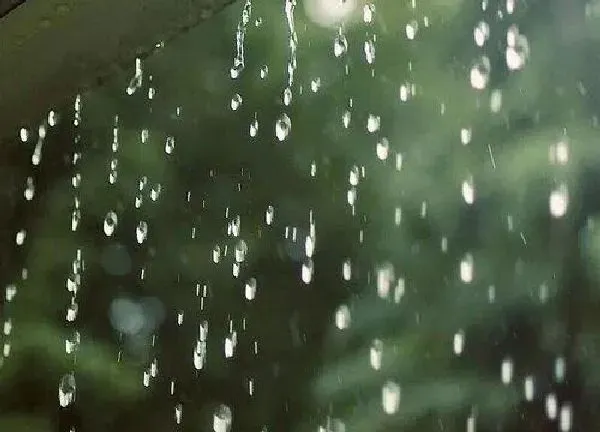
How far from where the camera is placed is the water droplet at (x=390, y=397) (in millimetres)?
1338

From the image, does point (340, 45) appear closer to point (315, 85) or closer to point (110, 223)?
point (315, 85)

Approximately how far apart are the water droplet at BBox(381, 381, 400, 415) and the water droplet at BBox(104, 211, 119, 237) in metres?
0.61

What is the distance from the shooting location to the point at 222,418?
5.07ft

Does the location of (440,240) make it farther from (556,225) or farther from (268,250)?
(268,250)

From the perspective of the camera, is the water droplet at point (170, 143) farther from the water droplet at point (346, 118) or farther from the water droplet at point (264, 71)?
the water droplet at point (346, 118)

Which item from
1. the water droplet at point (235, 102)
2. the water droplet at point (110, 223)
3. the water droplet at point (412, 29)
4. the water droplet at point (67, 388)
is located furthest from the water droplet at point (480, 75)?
the water droplet at point (67, 388)

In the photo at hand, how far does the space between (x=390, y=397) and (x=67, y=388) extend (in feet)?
1.87

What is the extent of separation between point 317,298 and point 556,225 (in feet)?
1.37

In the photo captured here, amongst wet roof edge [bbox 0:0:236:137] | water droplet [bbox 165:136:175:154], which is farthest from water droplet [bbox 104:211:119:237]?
wet roof edge [bbox 0:0:236:137]

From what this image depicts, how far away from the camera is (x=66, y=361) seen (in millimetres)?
1584

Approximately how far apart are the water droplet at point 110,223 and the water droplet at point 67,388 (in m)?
0.27

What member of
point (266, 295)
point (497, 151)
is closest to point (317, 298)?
point (266, 295)

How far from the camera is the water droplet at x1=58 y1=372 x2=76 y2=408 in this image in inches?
62.4

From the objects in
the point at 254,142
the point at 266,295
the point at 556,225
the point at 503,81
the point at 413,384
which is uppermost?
the point at 254,142
